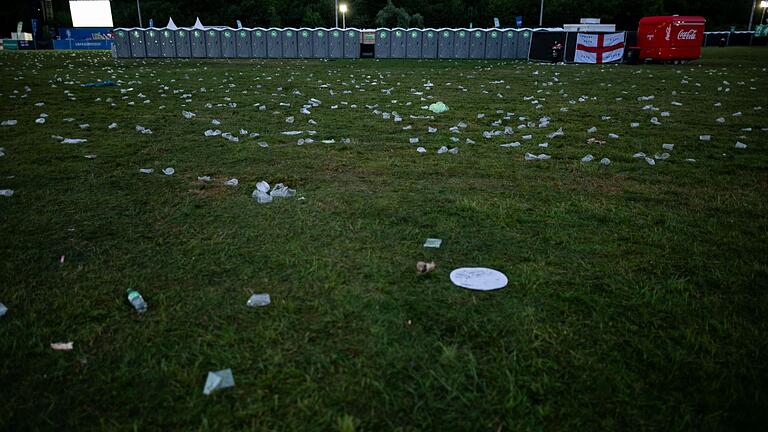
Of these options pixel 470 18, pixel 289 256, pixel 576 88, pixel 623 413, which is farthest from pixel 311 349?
pixel 470 18

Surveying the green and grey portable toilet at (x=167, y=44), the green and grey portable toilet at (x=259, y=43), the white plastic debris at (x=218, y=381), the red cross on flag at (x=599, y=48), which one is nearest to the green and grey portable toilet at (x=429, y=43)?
the red cross on flag at (x=599, y=48)

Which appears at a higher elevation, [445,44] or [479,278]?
[445,44]

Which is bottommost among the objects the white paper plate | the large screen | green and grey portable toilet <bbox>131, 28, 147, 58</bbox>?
the white paper plate

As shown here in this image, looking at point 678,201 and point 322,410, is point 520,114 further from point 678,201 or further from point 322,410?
point 322,410

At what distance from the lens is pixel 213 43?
25578 millimetres

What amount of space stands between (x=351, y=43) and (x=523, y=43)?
29.5 feet

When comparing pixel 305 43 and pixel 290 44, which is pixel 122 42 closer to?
pixel 290 44

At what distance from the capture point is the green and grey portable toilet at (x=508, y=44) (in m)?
24.6

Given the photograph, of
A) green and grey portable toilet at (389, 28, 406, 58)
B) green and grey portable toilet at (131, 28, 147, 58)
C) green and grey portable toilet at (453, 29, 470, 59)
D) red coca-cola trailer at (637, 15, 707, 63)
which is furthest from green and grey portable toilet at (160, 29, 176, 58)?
red coca-cola trailer at (637, 15, 707, 63)

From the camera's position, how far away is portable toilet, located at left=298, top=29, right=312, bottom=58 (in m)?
25.5

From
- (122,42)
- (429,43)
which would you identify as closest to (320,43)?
(429,43)

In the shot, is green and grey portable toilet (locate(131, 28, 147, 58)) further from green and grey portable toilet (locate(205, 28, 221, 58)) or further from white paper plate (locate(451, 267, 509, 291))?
white paper plate (locate(451, 267, 509, 291))

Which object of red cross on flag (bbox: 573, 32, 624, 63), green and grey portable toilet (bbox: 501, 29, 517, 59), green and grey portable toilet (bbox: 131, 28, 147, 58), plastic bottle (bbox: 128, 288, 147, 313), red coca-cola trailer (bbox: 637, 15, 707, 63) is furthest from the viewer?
green and grey portable toilet (bbox: 131, 28, 147, 58)

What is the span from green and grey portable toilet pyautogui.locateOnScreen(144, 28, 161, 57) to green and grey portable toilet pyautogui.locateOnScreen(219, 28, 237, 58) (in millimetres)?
3421
